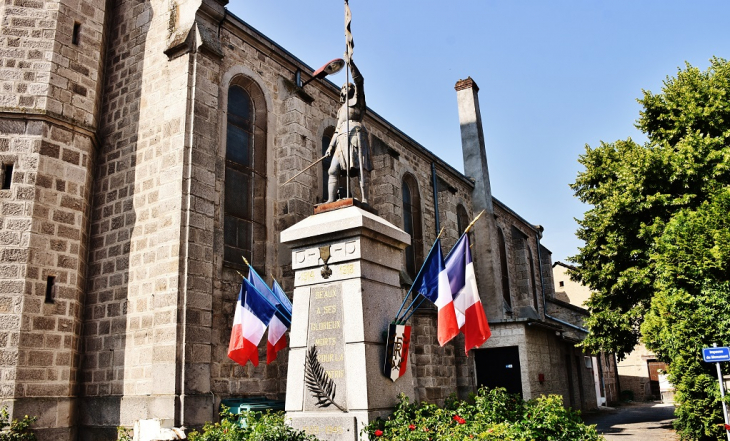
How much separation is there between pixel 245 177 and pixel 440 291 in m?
5.91

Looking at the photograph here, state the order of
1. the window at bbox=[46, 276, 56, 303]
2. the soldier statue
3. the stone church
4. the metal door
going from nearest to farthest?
the soldier statue
the stone church
the window at bbox=[46, 276, 56, 303]
the metal door

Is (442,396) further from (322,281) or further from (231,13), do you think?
(231,13)

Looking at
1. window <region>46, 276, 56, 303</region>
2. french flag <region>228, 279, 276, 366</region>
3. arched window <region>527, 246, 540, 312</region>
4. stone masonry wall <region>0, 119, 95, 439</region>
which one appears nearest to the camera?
french flag <region>228, 279, 276, 366</region>

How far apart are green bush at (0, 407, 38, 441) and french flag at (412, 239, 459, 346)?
636 centimetres

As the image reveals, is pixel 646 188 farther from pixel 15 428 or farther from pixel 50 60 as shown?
pixel 15 428

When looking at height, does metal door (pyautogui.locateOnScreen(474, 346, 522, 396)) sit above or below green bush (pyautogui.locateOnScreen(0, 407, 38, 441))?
above

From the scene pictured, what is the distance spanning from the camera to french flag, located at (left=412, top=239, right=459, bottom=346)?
7496mm

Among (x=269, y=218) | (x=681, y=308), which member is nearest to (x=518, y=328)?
(x=681, y=308)

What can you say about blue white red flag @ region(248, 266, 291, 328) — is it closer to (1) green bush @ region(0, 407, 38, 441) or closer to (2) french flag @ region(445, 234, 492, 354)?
(2) french flag @ region(445, 234, 492, 354)

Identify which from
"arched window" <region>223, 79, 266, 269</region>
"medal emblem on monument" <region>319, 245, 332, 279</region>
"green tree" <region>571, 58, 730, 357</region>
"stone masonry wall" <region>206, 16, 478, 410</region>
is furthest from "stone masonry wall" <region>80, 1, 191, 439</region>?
"green tree" <region>571, 58, 730, 357</region>

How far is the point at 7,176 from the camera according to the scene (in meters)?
10.1

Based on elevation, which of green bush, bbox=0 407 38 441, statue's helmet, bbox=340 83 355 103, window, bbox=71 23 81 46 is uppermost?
window, bbox=71 23 81 46

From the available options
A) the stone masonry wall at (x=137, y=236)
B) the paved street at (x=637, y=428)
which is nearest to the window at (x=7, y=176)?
the stone masonry wall at (x=137, y=236)

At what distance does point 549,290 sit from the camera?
32.5 metres
